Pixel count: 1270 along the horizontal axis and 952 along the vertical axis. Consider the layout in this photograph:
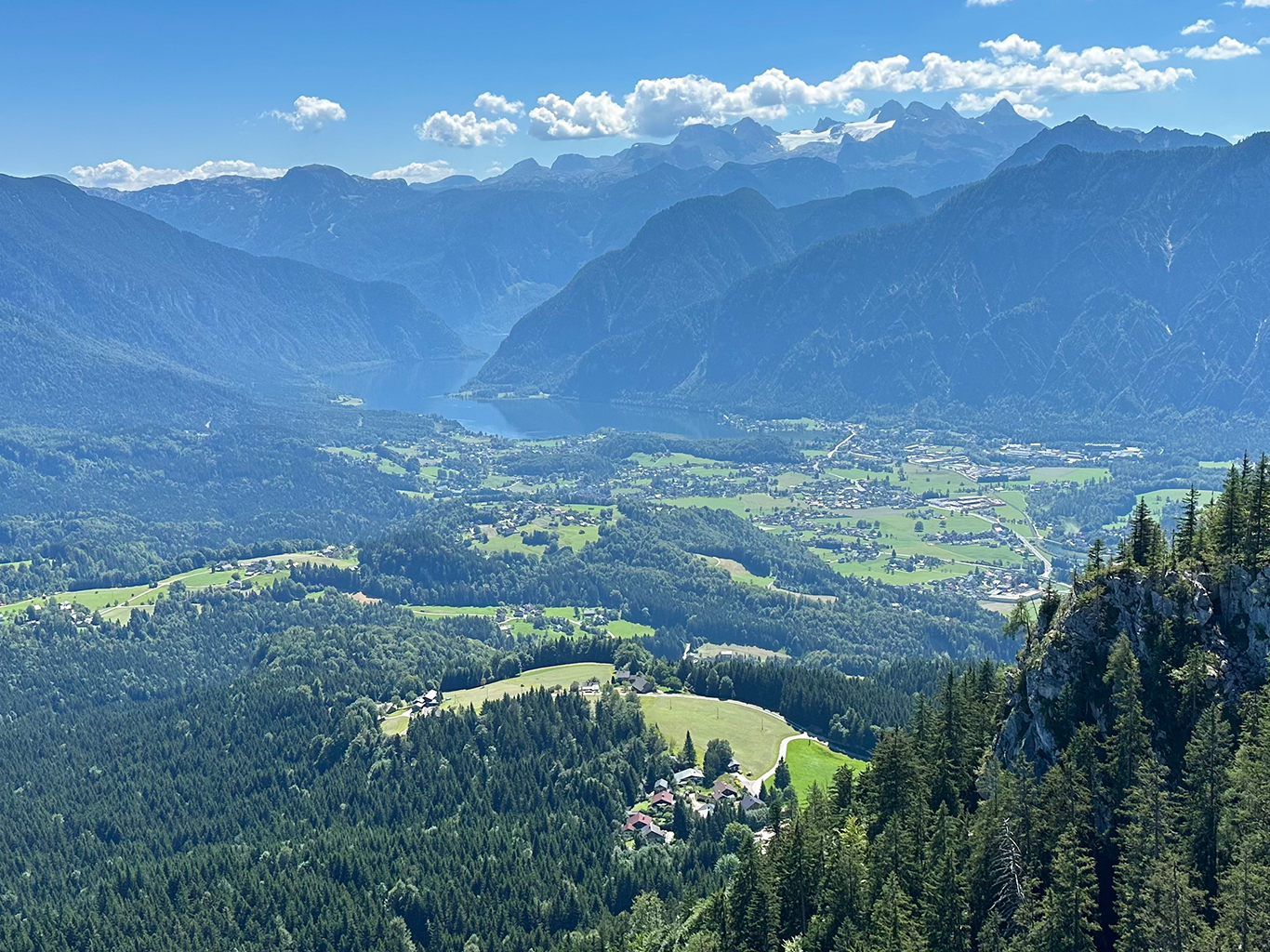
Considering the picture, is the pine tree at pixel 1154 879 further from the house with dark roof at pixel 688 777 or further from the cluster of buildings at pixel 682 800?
the house with dark roof at pixel 688 777

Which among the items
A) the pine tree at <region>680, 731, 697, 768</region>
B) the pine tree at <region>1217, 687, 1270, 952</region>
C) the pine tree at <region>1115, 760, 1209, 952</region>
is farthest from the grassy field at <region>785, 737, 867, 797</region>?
the pine tree at <region>1217, 687, 1270, 952</region>

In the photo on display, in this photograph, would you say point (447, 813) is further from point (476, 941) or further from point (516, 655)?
point (516, 655)

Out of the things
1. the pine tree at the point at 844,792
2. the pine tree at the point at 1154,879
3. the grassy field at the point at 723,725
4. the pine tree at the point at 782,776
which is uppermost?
the pine tree at the point at 1154,879

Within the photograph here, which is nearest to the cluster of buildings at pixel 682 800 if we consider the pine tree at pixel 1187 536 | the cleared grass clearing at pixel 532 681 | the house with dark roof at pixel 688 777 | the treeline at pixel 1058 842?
the house with dark roof at pixel 688 777

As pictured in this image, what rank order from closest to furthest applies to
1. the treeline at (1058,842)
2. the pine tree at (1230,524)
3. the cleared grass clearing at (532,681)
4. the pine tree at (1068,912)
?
the treeline at (1058,842), the pine tree at (1068,912), the pine tree at (1230,524), the cleared grass clearing at (532,681)

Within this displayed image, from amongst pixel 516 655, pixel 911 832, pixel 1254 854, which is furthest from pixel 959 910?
pixel 516 655

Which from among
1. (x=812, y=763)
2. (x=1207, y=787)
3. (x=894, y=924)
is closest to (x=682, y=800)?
(x=812, y=763)

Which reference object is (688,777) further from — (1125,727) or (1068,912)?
(1068,912)
